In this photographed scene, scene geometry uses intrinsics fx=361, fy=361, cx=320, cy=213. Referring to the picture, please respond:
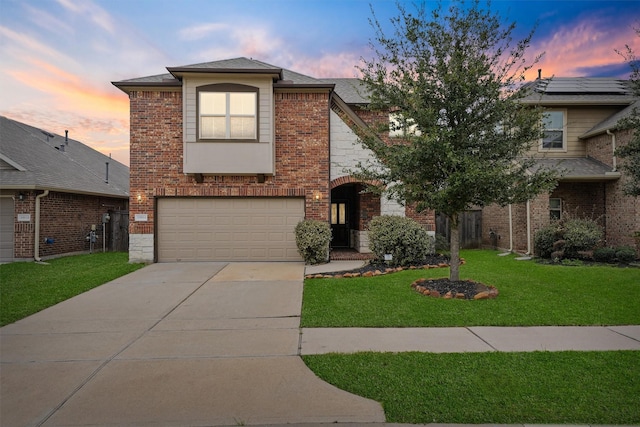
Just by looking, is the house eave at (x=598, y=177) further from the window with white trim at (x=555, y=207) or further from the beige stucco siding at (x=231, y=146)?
the beige stucco siding at (x=231, y=146)

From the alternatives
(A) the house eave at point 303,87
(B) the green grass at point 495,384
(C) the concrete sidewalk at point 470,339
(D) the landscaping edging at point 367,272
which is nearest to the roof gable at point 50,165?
(A) the house eave at point 303,87

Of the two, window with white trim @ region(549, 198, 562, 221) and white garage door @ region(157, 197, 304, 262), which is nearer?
white garage door @ region(157, 197, 304, 262)

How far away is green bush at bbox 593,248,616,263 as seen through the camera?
1133 centimetres

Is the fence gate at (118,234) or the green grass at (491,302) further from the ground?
the fence gate at (118,234)

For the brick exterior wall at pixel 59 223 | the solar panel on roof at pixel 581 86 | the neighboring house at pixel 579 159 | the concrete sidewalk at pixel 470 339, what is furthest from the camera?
the solar panel on roof at pixel 581 86

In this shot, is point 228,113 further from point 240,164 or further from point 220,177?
point 220,177

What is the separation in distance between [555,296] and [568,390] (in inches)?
167

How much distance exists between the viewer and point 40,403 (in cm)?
328

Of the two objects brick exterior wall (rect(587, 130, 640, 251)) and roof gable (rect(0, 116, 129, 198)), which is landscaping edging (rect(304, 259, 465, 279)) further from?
roof gable (rect(0, 116, 129, 198))

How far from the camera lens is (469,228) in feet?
51.8

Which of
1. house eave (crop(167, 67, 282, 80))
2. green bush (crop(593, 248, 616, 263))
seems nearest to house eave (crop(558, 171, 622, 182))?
green bush (crop(593, 248, 616, 263))

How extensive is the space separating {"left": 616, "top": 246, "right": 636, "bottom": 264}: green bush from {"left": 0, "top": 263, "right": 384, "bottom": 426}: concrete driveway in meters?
10.5

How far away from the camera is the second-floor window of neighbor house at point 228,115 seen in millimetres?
11164

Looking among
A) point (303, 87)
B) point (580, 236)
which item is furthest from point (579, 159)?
point (303, 87)
